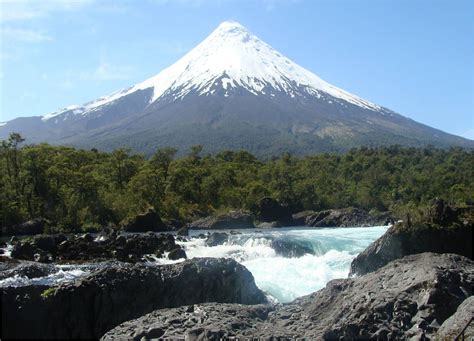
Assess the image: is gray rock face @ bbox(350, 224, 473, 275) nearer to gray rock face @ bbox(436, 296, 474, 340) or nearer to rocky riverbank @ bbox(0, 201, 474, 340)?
rocky riverbank @ bbox(0, 201, 474, 340)

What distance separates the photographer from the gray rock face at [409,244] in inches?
470

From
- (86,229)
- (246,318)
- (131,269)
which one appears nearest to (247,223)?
(86,229)

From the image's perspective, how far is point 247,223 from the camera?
127ft

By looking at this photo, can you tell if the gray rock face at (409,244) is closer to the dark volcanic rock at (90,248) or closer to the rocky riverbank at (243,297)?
the rocky riverbank at (243,297)

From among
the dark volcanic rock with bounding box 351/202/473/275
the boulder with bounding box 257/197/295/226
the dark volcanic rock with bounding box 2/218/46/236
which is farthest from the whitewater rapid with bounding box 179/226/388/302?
the boulder with bounding box 257/197/295/226

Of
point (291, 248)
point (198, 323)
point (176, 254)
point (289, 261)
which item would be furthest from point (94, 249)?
point (198, 323)

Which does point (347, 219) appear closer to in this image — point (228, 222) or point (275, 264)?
point (228, 222)

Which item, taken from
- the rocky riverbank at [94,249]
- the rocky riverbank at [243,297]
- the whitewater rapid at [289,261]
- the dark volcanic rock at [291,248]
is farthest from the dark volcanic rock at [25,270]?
the dark volcanic rock at [291,248]

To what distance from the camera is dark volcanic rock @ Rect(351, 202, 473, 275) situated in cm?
1203

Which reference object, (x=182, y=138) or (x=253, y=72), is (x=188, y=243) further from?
(x=253, y=72)

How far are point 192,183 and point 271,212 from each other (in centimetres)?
1037

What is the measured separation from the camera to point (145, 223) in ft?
114

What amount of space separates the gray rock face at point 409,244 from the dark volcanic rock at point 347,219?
24.2 m

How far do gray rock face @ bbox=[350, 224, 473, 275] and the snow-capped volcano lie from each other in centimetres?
8695
